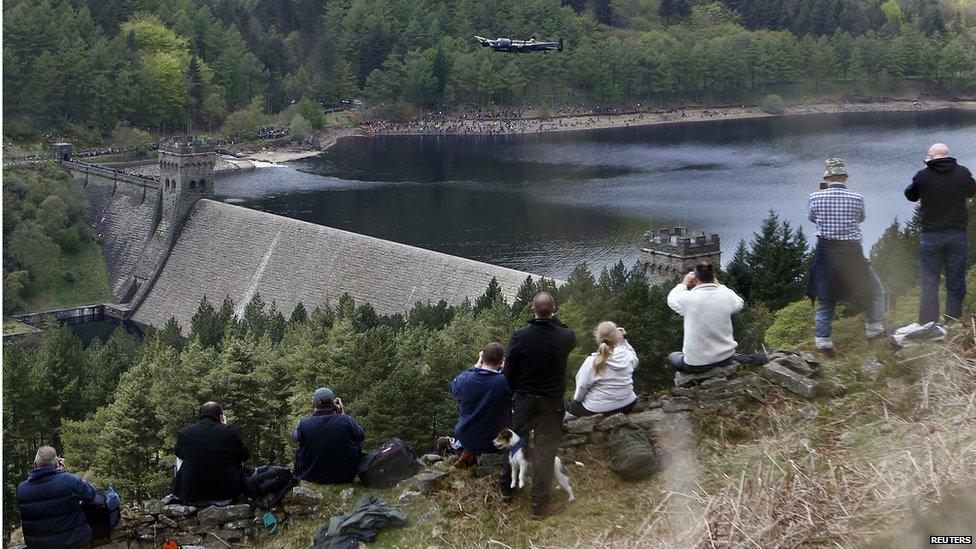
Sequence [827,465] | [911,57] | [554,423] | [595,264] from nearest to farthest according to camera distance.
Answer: [827,465]
[554,423]
[595,264]
[911,57]

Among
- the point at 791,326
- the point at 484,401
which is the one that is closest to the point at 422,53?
the point at 791,326

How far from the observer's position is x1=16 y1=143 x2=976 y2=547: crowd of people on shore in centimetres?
1059

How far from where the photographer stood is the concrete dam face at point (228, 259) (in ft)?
136

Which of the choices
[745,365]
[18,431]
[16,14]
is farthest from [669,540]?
[16,14]

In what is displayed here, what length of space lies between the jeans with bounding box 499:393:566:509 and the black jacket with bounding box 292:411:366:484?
5.46ft

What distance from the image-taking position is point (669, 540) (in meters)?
9.23

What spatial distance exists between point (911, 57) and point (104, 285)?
322 feet

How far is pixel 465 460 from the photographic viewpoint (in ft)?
37.8

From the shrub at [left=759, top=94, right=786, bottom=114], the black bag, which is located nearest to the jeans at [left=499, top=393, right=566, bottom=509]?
the black bag

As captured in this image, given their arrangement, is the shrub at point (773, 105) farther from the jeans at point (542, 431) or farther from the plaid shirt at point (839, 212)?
the jeans at point (542, 431)

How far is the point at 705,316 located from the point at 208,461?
4.78m

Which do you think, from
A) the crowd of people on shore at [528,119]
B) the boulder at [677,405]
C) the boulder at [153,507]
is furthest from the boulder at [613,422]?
the crowd of people on shore at [528,119]

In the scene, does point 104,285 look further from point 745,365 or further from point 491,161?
point 745,365

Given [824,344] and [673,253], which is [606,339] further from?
[673,253]
